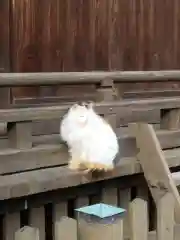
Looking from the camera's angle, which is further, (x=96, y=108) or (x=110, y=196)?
(x=110, y=196)

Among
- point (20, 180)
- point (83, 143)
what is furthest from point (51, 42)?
point (20, 180)

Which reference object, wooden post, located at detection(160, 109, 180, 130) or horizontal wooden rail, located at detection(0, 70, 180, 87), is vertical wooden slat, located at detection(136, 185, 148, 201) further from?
horizontal wooden rail, located at detection(0, 70, 180, 87)

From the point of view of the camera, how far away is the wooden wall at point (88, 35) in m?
4.47

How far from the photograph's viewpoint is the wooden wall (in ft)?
14.7

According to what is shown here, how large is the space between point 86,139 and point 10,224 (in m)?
0.64

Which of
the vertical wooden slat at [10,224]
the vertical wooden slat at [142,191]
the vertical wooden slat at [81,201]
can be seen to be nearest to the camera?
the vertical wooden slat at [10,224]

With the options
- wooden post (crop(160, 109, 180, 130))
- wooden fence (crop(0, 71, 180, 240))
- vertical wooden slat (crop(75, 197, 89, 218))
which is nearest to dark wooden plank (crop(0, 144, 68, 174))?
wooden fence (crop(0, 71, 180, 240))

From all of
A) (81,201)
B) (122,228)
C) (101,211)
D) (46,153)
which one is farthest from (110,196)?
(101,211)

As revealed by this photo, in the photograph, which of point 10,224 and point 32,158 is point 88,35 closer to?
point 32,158

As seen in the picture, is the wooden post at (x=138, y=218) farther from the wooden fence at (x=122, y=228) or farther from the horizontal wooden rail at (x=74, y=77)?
the horizontal wooden rail at (x=74, y=77)

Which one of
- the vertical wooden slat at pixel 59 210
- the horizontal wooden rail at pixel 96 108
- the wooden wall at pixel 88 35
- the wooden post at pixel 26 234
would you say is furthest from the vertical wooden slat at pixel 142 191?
the wooden post at pixel 26 234

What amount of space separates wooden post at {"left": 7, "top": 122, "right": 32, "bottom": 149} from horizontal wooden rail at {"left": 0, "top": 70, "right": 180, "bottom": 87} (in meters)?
0.25

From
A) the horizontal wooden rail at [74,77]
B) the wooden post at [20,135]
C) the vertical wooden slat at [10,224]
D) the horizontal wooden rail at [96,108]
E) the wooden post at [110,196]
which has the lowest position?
the vertical wooden slat at [10,224]

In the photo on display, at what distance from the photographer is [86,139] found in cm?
328
